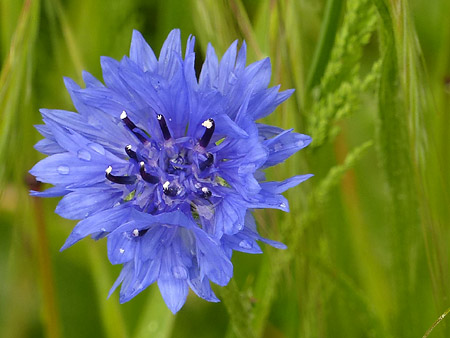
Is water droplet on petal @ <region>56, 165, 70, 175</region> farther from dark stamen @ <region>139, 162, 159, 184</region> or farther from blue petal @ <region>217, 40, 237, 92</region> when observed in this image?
blue petal @ <region>217, 40, 237, 92</region>

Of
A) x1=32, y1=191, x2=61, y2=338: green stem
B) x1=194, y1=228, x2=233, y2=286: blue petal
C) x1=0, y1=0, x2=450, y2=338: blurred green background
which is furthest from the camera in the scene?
x1=32, y1=191, x2=61, y2=338: green stem

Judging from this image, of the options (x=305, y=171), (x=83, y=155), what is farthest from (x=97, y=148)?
(x=305, y=171)

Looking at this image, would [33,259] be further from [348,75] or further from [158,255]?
[348,75]

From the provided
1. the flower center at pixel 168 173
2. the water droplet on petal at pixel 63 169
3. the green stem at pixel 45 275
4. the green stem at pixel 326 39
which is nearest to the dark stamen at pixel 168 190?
the flower center at pixel 168 173

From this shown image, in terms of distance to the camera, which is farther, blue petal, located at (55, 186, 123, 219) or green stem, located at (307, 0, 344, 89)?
green stem, located at (307, 0, 344, 89)

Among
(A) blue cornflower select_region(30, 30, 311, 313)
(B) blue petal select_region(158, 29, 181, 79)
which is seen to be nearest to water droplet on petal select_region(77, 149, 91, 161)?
(A) blue cornflower select_region(30, 30, 311, 313)

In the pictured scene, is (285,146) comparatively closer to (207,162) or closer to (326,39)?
(207,162)
